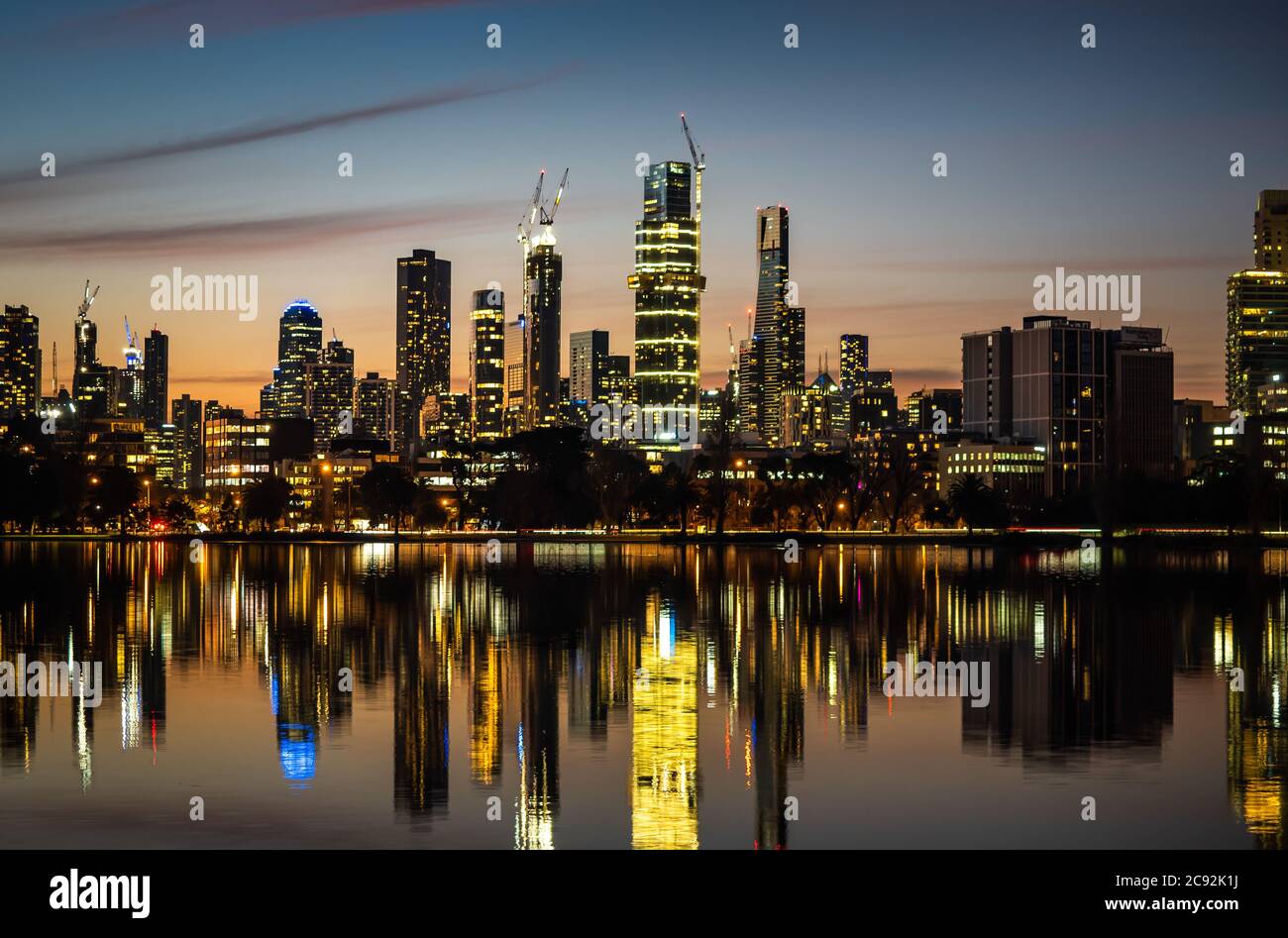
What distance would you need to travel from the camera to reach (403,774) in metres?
21.1

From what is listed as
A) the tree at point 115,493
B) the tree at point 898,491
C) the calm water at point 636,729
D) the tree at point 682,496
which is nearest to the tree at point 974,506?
the tree at point 898,491

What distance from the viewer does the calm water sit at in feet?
60.4

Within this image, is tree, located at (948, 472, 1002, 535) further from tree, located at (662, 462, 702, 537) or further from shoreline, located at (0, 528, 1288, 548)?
tree, located at (662, 462, 702, 537)

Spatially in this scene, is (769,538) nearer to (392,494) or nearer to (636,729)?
(392,494)

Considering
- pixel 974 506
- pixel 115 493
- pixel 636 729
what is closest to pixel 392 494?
pixel 115 493

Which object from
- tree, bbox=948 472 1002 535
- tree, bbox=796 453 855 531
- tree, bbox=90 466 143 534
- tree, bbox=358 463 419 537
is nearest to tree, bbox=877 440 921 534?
tree, bbox=796 453 855 531

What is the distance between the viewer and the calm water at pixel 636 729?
1841cm

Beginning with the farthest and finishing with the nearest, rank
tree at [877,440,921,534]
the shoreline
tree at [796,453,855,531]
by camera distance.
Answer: tree at [877,440,921,534] < tree at [796,453,855,531] < the shoreline

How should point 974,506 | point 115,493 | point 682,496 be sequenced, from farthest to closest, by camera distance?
point 115,493
point 974,506
point 682,496

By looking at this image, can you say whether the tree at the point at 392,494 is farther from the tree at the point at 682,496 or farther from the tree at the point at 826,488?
the tree at the point at 826,488

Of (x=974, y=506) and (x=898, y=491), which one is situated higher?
(x=898, y=491)

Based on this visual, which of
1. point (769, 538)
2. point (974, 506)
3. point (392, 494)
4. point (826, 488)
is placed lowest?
point (769, 538)

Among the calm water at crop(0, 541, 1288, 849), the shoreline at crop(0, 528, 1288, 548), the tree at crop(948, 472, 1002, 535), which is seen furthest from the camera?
the tree at crop(948, 472, 1002, 535)

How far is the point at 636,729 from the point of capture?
24969mm
